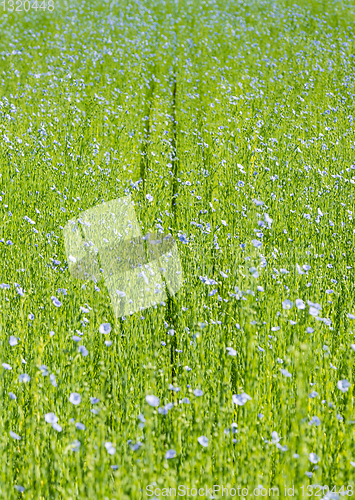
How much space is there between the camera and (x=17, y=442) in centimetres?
266

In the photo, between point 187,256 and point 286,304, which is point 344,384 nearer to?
point 286,304

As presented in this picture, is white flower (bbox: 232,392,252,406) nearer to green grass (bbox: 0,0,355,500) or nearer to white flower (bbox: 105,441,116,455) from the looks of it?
green grass (bbox: 0,0,355,500)

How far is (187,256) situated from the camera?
429 cm

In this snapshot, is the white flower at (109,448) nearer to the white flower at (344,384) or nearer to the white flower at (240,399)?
the white flower at (240,399)

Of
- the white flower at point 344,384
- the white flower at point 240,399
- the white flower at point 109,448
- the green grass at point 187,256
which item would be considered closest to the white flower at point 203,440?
the green grass at point 187,256

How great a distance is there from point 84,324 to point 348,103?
781 cm

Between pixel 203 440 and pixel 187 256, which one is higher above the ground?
pixel 203 440

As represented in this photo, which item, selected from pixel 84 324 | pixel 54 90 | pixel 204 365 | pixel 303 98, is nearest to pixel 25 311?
pixel 84 324

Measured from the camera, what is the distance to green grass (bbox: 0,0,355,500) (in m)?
2.44

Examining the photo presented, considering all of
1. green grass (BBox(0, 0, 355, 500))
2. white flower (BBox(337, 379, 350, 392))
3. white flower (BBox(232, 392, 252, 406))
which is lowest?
green grass (BBox(0, 0, 355, 500))

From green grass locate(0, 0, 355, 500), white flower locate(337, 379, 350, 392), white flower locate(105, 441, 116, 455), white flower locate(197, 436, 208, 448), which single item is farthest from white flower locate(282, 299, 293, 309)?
white flower locate(105, 441, 116, 455)

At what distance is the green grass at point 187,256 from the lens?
8.00 feet

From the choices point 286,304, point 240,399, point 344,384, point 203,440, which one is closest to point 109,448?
point 203,440

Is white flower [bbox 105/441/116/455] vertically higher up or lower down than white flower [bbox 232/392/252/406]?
lower down
